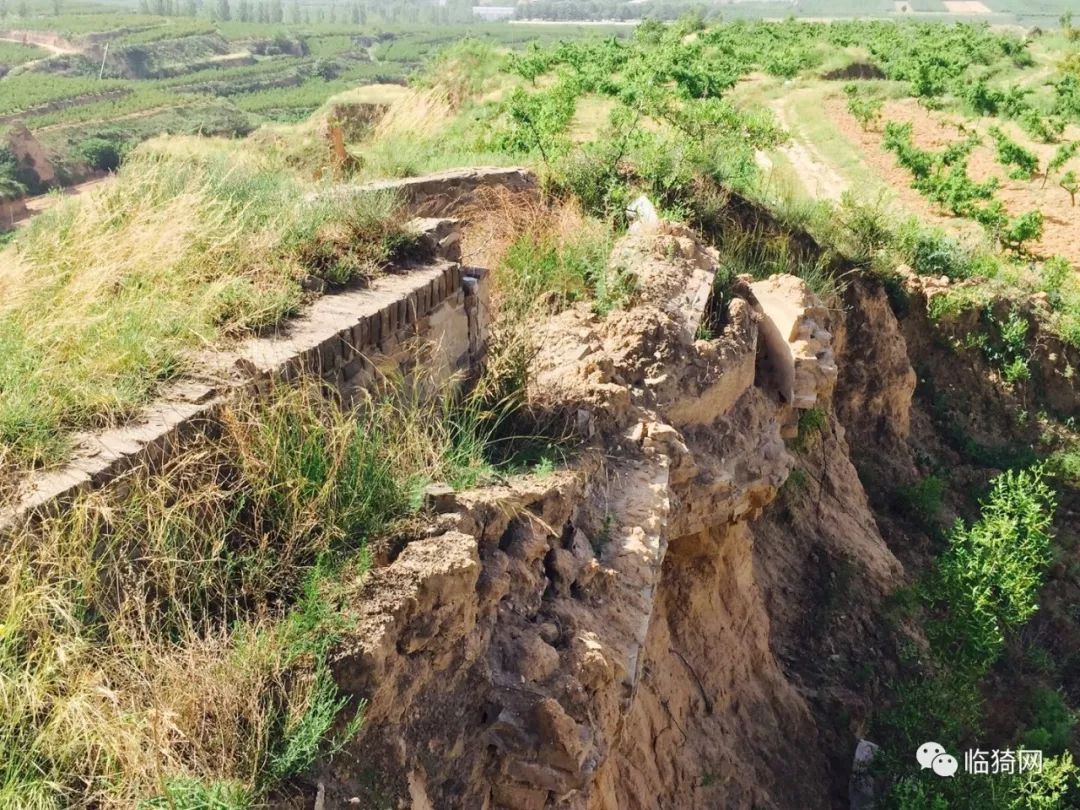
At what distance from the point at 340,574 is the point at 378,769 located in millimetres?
587

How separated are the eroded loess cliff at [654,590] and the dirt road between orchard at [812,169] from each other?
28.8 feet

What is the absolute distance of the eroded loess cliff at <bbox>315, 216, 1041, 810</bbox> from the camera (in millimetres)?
2969

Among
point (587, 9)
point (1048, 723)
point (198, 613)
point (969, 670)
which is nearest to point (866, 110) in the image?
point (1048, 723)

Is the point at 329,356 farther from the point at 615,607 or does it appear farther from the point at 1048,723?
the point at 1048,723

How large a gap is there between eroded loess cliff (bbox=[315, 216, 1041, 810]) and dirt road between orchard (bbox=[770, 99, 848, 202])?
8.79 m

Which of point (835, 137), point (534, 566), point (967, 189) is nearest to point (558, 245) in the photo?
point (534, 566)

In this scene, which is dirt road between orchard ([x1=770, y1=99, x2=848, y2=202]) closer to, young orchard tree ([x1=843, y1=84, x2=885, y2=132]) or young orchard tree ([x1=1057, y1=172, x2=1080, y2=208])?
young orchard tree ([x1=843, y1=84, x2=885, y2=132])

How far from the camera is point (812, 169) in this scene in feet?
63.2

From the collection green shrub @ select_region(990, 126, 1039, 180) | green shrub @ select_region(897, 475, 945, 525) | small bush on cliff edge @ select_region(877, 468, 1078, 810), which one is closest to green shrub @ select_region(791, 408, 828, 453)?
small bush on cliff edge @ select_region(877, 468, 1078, 810)

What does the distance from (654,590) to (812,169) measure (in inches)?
665

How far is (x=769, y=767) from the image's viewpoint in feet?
18.2

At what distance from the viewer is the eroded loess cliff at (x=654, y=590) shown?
2.97m

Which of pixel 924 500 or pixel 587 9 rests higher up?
pixel 924 500

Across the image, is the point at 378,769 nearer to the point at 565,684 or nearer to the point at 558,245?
the point at 565,684
